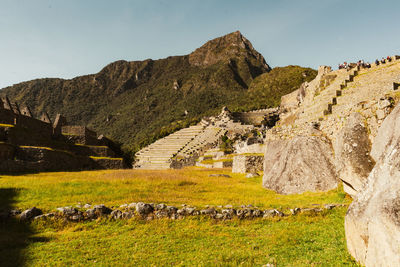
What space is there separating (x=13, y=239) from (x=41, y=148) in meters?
16.4

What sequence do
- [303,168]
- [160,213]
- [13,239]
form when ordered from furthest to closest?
1. [303,168]
2. [160,213]
3. [13,239]

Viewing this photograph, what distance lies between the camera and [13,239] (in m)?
7.33

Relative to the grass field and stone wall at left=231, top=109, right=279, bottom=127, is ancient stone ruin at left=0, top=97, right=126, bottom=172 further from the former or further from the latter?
stone wall at left=231, top=109, right=279, bottom=127

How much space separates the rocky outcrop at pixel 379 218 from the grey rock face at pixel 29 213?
9887mm

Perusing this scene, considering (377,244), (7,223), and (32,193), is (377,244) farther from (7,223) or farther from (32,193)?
(32,193)

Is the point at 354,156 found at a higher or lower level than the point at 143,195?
higher

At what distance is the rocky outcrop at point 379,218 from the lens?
148 inches

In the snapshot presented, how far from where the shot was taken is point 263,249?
19.9 ft

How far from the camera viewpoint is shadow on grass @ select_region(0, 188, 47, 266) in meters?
6.07

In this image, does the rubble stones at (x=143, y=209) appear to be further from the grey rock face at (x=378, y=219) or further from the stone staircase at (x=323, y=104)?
the stone staircase at (x=323, y=104)

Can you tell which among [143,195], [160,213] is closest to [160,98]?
[143,195]

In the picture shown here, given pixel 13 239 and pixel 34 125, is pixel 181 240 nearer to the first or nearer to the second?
pixel 13 239

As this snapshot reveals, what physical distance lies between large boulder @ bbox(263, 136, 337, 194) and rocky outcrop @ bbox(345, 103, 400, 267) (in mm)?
6690

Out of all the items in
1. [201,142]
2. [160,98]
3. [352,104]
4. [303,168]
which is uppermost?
[160,98]
